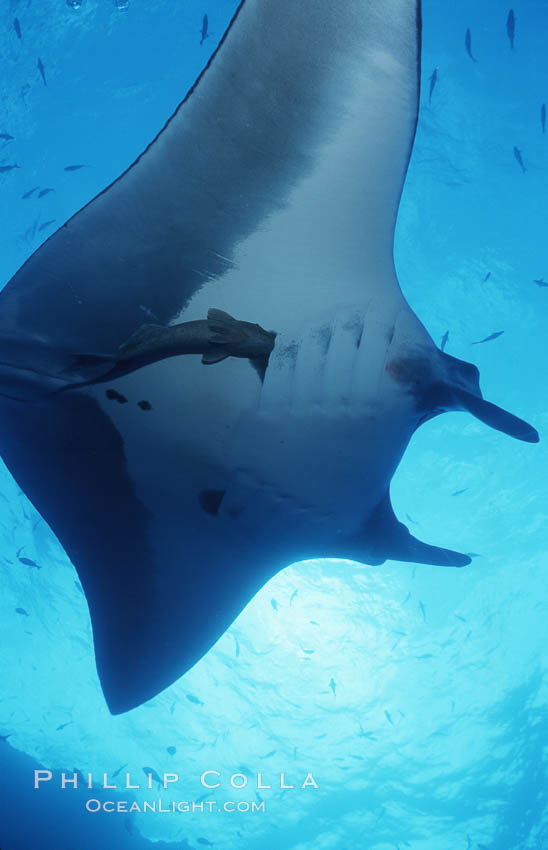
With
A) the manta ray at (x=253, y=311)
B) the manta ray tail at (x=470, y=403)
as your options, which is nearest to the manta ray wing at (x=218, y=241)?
the manta ray at (x=253, y=311)

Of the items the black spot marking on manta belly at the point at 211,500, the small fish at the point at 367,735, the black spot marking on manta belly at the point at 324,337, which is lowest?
the small fish at the point at 367,735

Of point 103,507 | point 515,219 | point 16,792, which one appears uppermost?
point 515,219

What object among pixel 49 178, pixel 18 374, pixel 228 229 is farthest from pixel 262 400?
pixel 49 178

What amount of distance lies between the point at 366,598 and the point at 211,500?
11208 mm

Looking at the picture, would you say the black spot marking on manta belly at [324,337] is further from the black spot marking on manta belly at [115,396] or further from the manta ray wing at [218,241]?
the black spot marking on manta belly at [115,396]

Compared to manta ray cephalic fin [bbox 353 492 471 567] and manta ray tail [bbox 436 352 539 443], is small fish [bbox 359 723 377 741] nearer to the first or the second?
manta ray cephalic fin [bbox 353 492 471 567]

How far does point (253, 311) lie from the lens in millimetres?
2148

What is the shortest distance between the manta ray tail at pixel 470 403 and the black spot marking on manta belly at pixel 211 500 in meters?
0.96

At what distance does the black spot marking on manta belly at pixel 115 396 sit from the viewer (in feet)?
7.17

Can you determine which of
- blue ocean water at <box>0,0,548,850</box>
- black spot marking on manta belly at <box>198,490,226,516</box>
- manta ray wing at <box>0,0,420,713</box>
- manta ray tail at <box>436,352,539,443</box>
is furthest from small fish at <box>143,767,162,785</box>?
manta ray tail at <box>436,352,539,443</box>

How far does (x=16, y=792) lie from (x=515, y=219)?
84.6ft

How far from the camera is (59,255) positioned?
2.01 meters

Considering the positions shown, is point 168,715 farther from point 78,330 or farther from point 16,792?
point 78,330

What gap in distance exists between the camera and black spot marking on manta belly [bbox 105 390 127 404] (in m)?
2.19
